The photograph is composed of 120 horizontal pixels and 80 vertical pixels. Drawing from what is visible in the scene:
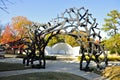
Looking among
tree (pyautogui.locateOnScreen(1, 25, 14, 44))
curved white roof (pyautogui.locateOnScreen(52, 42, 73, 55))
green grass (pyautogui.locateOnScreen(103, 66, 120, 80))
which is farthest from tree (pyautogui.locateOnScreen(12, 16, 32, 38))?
green grass (pyautogui.locateOnScreen(103, 66, 120, 80))

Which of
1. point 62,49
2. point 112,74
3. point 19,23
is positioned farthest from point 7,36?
point 112,74

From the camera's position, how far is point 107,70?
55.9ft

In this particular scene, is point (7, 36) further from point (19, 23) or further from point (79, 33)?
point (79, 33)

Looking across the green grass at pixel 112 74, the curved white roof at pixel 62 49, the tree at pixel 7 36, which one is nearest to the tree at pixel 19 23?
the tree at pixel 7 36

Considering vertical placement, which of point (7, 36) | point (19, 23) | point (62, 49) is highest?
point (19, 23)

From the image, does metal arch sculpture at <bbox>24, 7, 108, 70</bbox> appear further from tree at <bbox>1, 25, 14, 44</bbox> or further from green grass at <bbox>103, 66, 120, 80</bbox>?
tree at <bbox>1, 25, 14, 44</bbox>

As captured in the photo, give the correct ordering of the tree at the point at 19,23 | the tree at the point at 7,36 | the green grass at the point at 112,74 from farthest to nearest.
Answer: the tree at the point at 19,23
the tree at the point at 7,36
the green grass at the point at 112,74

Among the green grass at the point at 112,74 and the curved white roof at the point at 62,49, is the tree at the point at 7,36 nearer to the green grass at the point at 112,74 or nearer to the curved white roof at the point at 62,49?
the curved white roof at the point at 62,49

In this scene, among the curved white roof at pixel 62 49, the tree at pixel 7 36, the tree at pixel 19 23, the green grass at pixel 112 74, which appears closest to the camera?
the green grass at pixel 112 74

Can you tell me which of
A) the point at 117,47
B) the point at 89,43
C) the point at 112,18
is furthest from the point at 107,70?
the point at 112,18

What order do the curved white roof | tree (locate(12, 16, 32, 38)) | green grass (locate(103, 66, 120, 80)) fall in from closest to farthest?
green grass (locate(103, 66, 120, 80)) → tree (locate(12, 16, 32, 38)) → the curved white roof

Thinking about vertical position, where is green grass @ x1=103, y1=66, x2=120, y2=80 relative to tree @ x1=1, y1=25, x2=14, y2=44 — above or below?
below

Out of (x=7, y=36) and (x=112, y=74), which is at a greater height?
(x=7, y=36)

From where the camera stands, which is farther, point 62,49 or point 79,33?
point 62,49
